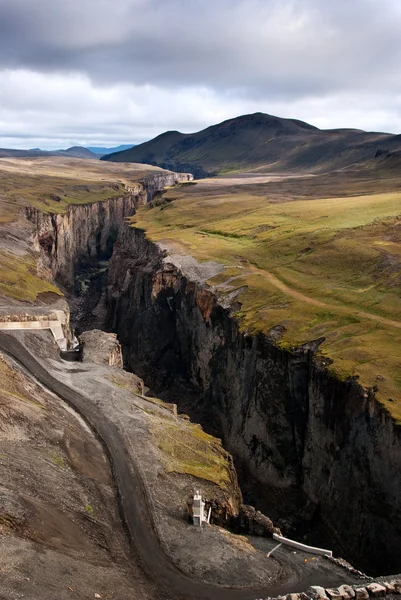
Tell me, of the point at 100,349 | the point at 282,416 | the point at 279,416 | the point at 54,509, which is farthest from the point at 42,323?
the point at 54,509

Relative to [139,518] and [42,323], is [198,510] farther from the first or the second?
[42,323]

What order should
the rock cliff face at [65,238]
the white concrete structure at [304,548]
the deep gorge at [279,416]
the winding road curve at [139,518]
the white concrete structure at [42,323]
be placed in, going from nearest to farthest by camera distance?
1. the winding road curve at [139,518]
2. the white concrete structure at [304,548]
3. the deep gorge at [279,416]
4. the white concrete structure at [42,323]
5. the rock cliff face at [65,238]

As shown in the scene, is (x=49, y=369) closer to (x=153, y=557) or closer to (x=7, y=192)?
(x=153, y=557)

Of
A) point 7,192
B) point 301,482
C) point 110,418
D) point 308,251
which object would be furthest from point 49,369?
point 7,192

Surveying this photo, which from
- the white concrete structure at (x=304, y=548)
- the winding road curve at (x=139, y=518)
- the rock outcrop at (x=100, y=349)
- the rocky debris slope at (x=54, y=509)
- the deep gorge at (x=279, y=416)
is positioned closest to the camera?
the rocky debris slope at (x=54, y=509)

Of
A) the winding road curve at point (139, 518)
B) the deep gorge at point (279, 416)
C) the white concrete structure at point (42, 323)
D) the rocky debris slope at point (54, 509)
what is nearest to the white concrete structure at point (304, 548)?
the winding road curve at point (139, 518)

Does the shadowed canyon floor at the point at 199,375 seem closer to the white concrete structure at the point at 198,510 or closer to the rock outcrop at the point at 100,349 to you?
the white concrete structure at the point at 198,510

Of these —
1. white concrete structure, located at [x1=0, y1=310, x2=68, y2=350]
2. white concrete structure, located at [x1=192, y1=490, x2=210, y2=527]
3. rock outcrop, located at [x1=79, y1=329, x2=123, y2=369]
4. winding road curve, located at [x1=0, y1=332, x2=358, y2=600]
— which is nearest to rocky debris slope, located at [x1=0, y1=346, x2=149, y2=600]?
winding road curve, located at [x1=0, y1=332, x2=358, y2=600]
